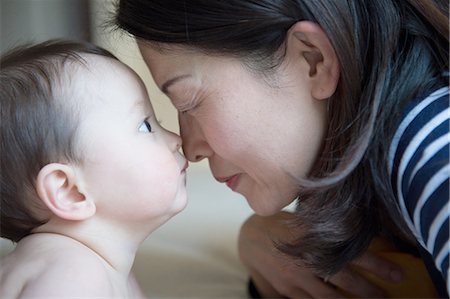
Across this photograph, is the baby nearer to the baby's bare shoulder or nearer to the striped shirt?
the baby's bare shoulder

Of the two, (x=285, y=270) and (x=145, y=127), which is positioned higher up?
(x=145, y=127)

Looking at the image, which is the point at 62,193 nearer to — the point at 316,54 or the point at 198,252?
the point at 316,54

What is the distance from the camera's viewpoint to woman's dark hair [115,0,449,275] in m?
0.81

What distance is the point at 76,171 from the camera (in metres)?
0.83

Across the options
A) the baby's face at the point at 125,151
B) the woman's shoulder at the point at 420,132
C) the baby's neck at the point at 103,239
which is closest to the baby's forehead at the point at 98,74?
the baby's face at the point at 125,151

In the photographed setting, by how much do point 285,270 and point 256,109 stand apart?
32 cm

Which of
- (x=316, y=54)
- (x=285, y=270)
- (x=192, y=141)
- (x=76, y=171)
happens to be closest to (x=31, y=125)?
(x=76, y=171)

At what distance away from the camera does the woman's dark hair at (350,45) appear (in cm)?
81

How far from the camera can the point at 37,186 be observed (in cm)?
81

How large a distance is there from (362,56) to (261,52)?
11cm

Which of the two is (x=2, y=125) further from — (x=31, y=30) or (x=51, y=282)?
(x=31, y=30)

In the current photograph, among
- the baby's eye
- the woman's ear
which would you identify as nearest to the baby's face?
the baby's eye

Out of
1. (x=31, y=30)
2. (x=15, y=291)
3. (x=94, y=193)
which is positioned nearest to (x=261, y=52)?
(x=94, y=193)

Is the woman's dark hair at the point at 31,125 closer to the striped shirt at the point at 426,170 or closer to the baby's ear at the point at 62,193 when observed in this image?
the baby's ear at the point at 62,193
